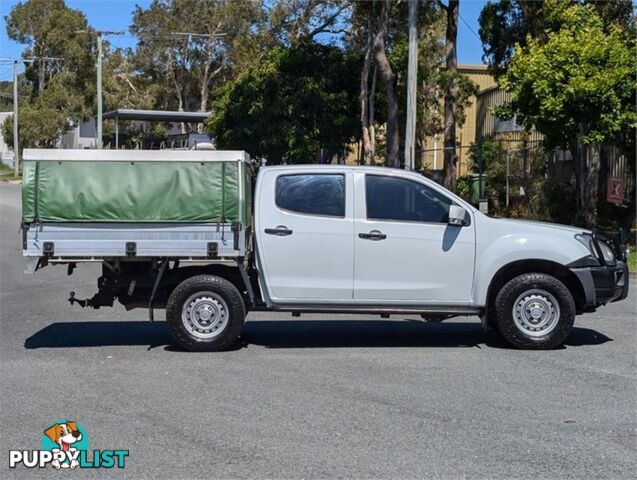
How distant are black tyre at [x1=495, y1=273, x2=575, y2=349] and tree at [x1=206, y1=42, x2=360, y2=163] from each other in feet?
64.5

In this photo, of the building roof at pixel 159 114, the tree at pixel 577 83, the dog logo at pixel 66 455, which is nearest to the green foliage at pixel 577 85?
the tree at pixel 577 83

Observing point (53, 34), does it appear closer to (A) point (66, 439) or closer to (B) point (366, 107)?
(B) point (366, 107)

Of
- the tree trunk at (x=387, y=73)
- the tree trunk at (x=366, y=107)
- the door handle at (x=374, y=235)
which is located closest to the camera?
the door handle at (x=374, y=235)

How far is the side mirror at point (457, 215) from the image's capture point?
358 inches

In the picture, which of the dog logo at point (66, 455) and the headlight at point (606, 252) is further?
the headlight at point (606, 252)

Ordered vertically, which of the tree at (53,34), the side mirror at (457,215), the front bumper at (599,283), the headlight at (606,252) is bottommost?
the front bumper at (599,283)

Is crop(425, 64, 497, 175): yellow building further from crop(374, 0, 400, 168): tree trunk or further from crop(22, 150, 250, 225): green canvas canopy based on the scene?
crop(22, 150, 250, 225): green canvas canopy

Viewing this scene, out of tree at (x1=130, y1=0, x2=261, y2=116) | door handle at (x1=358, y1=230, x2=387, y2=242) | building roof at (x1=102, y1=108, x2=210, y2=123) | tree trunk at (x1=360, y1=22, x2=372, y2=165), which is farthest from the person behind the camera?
tree at (x1=130, y1=0, x2=261, y2=116)

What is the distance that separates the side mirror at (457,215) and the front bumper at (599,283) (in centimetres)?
130

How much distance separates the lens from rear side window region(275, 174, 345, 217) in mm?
9266

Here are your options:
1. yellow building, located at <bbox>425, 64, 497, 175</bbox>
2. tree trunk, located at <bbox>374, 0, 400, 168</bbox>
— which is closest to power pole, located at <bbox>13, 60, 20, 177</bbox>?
yellow building, located at <bbox>425, 64, 497, 175</bbox>

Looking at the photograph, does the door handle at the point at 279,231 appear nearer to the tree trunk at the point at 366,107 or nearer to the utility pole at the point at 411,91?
the utility pole at the point at 411,91

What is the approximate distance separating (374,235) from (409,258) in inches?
17.8

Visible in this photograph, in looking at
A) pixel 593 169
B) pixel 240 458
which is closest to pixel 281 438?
pixel 240 458
